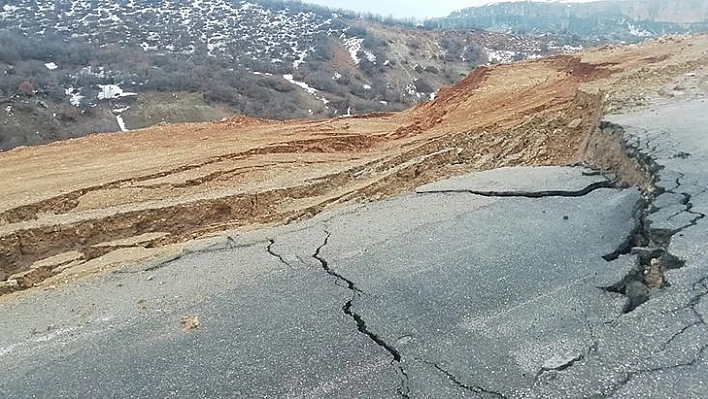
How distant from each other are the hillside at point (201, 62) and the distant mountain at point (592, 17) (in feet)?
163

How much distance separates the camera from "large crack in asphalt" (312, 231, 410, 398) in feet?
10.9

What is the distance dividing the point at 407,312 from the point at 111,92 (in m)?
42.9

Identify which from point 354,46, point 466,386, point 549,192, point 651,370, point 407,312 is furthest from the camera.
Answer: point 354,46

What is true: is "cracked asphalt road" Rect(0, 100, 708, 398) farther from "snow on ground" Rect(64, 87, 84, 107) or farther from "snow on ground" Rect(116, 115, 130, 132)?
"snow on ground" Rect(64, 87, 84, 107)

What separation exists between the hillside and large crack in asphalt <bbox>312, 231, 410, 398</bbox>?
89.9 feet

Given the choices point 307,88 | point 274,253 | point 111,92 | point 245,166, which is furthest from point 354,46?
point 274,253

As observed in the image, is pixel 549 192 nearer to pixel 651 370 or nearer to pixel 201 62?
pixel 651 370

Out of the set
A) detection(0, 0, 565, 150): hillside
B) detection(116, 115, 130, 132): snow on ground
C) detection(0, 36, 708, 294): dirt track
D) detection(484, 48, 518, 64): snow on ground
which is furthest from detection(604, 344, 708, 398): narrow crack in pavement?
detection(484, 48, 518, 64): snow on ground

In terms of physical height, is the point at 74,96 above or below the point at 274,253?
below

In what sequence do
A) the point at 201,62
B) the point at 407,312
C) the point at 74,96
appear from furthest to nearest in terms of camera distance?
the point at 201,62
the point at 74,96
the point at 407,312

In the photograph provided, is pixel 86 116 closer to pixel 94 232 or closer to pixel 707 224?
pixel 94 232

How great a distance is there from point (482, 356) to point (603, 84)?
9.53 meters

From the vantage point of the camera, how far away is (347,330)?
3.90 meters

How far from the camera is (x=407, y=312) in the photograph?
4055 mm
